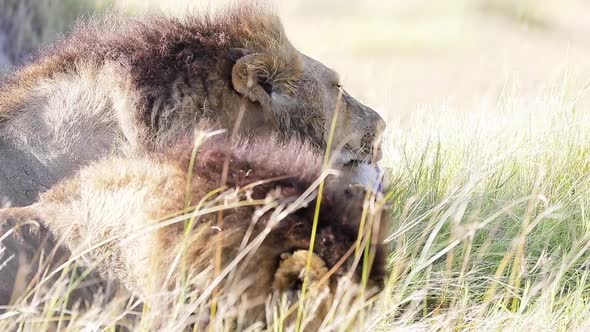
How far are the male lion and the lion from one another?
89 cm

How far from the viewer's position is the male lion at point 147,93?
4.04 meters

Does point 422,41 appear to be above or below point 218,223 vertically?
below

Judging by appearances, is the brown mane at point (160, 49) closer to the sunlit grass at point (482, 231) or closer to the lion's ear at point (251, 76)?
the lion's ear at point (251, 76)

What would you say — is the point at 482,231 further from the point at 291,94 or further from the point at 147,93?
the point at 147,93

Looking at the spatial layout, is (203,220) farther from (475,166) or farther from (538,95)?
(538,95)

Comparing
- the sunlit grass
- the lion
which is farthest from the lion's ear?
the lion

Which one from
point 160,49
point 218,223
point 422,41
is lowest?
point 422,41

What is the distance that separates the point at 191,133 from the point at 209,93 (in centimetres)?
26

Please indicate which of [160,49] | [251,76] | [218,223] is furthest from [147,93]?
[218,223]

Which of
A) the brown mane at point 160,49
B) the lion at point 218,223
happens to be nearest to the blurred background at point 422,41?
the brown mane at point 160,49

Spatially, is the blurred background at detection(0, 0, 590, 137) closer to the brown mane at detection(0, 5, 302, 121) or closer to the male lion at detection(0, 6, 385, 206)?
the brown mane at detection(0, 5, 302, 121)

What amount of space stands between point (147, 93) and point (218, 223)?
1.44 m

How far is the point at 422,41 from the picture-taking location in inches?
845

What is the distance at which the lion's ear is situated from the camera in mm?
4199
